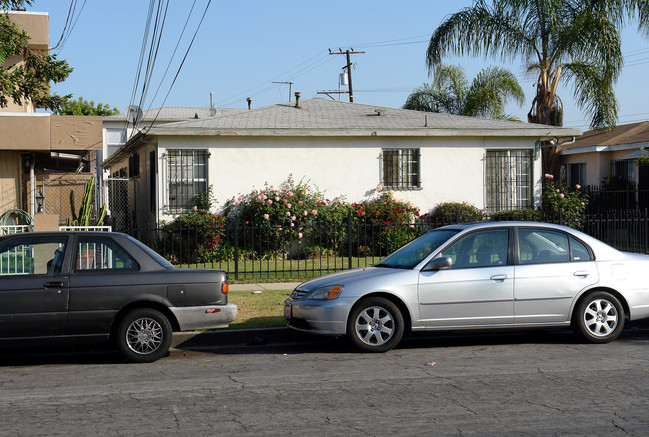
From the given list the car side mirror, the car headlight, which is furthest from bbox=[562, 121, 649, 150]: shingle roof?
the car headlight

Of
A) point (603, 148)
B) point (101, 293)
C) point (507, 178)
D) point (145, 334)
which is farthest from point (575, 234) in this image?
point (603, 148)

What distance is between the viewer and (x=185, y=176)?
19.4 metres

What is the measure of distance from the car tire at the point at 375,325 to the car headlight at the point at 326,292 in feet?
0.93

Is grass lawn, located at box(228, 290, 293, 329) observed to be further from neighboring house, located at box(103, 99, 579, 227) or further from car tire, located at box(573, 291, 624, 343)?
neighboring house, located at box(103, 99, 579, 227)

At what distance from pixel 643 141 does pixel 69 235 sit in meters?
21.2

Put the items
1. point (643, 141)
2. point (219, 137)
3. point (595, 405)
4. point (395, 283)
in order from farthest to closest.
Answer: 1. point (643, 141)
2. point (219, 137)
3. point (395, 283)
4. point (595, 405)

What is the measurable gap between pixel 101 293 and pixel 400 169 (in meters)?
13.5

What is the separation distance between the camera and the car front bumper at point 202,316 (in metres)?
8.20

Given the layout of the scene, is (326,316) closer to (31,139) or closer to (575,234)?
(575,234)

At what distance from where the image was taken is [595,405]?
608cm

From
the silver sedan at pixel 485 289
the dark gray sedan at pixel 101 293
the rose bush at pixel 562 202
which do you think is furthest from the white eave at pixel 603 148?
the dark gray sedan at pixel 101 293

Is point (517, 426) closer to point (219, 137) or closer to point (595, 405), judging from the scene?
point (595, 405)

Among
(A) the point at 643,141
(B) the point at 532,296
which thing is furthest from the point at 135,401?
(A) the point at 643,141

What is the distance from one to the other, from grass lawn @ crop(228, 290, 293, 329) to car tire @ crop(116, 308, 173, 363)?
1.78 meters
